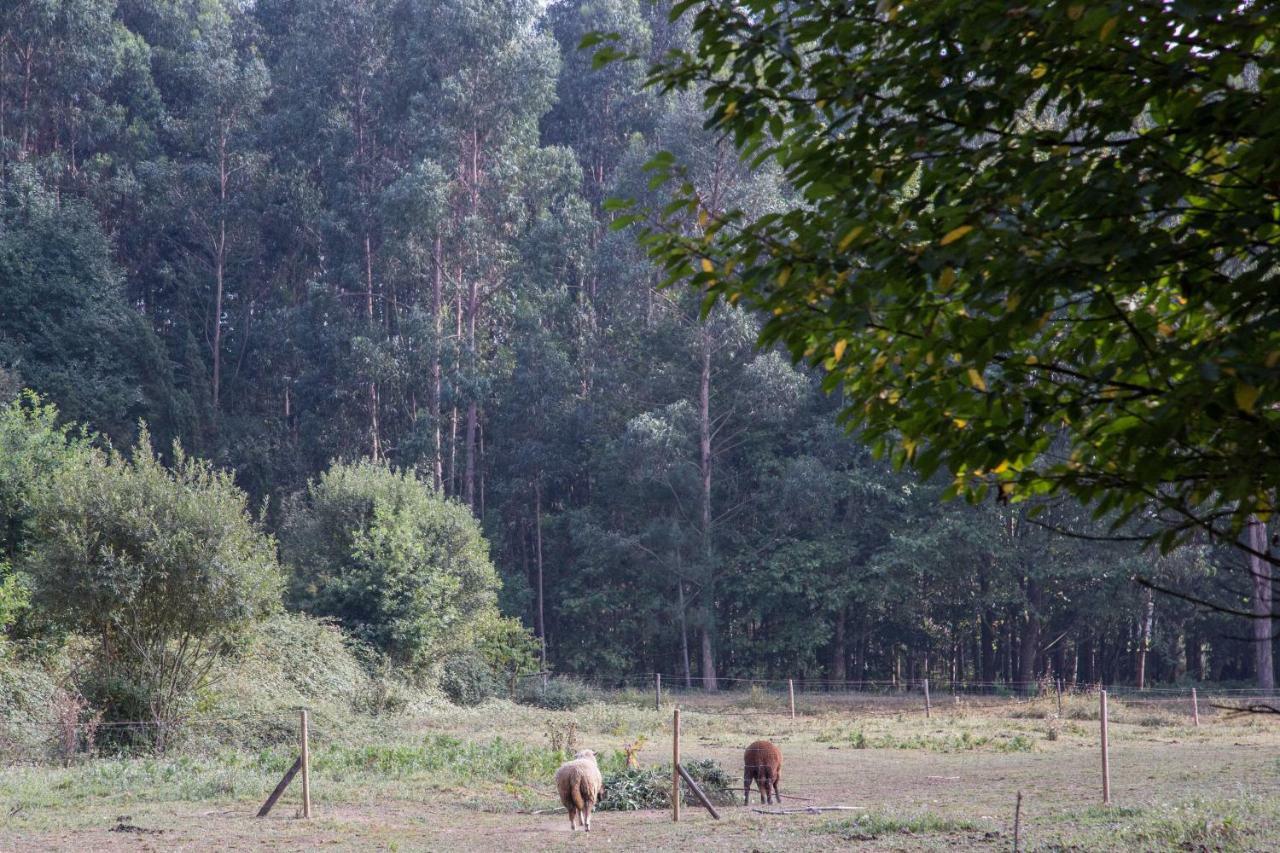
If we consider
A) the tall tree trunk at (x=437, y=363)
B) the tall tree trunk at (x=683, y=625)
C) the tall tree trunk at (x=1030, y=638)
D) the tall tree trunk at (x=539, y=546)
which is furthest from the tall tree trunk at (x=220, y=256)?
the tall tree trunk at (x=1030, y=638)

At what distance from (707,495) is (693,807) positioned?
25508mm

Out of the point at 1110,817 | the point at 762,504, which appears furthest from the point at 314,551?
the point at 1110,817

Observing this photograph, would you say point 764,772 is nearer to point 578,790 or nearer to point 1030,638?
point 578,790

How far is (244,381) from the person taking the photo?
154 feet

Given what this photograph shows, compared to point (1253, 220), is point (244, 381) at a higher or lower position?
higher

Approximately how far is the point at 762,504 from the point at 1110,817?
95.4ft

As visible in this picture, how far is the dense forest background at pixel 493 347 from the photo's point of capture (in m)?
38.8

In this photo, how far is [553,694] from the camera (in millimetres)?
32156

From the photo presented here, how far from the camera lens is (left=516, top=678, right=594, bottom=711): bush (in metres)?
31.7

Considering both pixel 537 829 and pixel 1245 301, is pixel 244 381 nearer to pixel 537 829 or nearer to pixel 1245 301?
pixel 537 829

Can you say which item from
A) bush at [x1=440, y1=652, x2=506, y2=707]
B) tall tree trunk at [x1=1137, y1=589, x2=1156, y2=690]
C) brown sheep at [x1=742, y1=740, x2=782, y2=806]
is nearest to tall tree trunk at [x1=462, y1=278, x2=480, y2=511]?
bush at [x1=440, y1=652, x2=506, y2=707]

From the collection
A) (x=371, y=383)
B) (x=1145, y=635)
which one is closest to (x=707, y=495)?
(x=371, y=383)

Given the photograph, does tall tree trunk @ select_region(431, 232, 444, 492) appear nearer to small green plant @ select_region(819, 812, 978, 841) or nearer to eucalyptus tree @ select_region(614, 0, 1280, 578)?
small green plant @ select_region(819, 812, 978, 841)

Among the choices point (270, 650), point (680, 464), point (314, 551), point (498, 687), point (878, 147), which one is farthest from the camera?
point (680, 464)
